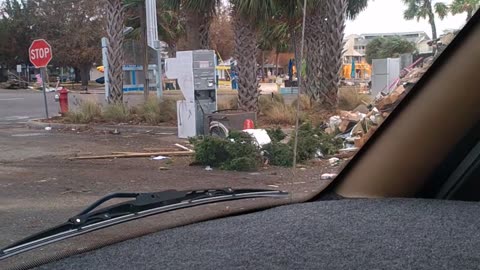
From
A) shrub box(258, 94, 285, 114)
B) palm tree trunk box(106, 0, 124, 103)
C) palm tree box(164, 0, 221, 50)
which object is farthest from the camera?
palm tree trunk box(106, 0, 124, 103)

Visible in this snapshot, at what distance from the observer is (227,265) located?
194 cm

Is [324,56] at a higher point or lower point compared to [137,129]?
higher

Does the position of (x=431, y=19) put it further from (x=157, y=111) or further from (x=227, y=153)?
(x=157, y=111)

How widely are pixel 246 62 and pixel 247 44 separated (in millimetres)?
492

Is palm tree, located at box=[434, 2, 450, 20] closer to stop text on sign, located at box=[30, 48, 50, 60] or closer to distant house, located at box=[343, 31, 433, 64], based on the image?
distant house, located at box=[343, 31, 433, 64]

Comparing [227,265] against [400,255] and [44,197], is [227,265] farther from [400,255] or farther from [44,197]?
[44,197]

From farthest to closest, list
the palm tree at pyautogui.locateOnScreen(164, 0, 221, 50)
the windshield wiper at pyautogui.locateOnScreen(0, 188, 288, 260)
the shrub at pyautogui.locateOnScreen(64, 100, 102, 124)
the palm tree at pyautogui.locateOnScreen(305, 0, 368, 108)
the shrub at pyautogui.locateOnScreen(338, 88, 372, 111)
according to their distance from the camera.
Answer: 1. the shrub at pyautogui.locateOnScreen(64, 100, 102, 124)
2. the palm tree at pyautogui.locateOnScreen(164, 0, 221, 50)
3. the shrub at pyautogui.locateOnScreen(338, 88, 372, 111)
4. the palm tree at pyautogui.locateOnScreen(305, 0, 368, 108)
5. the windshield wiper at pyautogui.locateOnScreen(0, 188, 288, 260)

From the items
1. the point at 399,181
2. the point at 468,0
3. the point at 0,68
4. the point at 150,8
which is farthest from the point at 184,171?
the point at 0,68

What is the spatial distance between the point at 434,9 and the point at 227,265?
5.03 ft

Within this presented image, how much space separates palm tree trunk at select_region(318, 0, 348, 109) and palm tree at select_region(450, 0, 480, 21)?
30.1ft

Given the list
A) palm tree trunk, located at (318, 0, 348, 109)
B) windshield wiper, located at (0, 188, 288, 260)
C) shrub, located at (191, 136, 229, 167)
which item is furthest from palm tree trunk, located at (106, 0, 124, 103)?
windshield wiper, located at (0, 188, 288, 260)

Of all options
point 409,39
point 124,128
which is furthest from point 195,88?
point 409,39

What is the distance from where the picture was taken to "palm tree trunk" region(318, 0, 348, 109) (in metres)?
12.8

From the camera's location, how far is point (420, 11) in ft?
9.16
